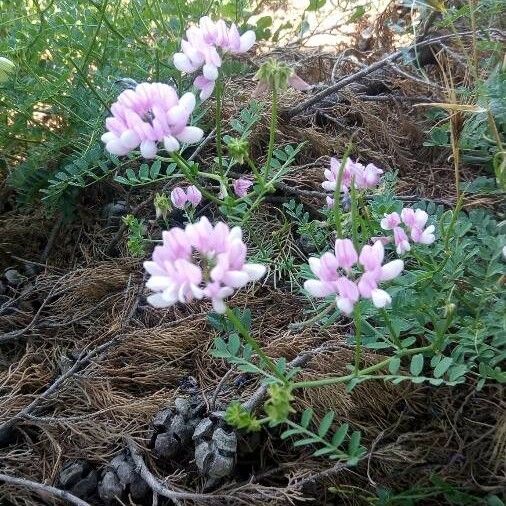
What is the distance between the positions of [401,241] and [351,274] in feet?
0.81

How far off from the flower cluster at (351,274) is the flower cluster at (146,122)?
326 mm

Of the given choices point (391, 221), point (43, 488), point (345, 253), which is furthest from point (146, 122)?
point (43, 488)

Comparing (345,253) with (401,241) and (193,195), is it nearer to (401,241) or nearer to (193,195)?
(401,241)

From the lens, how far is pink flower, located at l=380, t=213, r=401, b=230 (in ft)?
4.42

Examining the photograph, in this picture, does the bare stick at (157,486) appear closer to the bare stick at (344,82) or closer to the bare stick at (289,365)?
the bare stick at (289,365)

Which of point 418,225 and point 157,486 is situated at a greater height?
point 418,225

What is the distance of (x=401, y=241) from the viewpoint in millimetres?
1311

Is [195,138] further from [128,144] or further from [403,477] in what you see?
[403,477]

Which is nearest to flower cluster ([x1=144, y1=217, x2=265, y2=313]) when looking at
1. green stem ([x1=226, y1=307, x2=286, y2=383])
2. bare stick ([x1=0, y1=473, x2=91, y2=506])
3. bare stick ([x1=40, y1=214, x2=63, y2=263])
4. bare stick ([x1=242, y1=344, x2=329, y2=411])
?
green stem ([x1=226, y1=307, x2=286, y2=383])

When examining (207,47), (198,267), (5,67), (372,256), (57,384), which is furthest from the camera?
(5,67)

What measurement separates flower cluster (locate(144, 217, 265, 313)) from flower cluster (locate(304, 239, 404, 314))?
0.48ft

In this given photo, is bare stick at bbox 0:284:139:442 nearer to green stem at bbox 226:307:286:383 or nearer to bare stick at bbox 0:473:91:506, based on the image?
bare stick at bbox 0:473:91:506

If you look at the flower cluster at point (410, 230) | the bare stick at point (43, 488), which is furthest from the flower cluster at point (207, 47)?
the bare stick at point (43, 488)

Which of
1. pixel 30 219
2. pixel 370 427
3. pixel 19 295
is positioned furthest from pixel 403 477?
pixel 30 219
